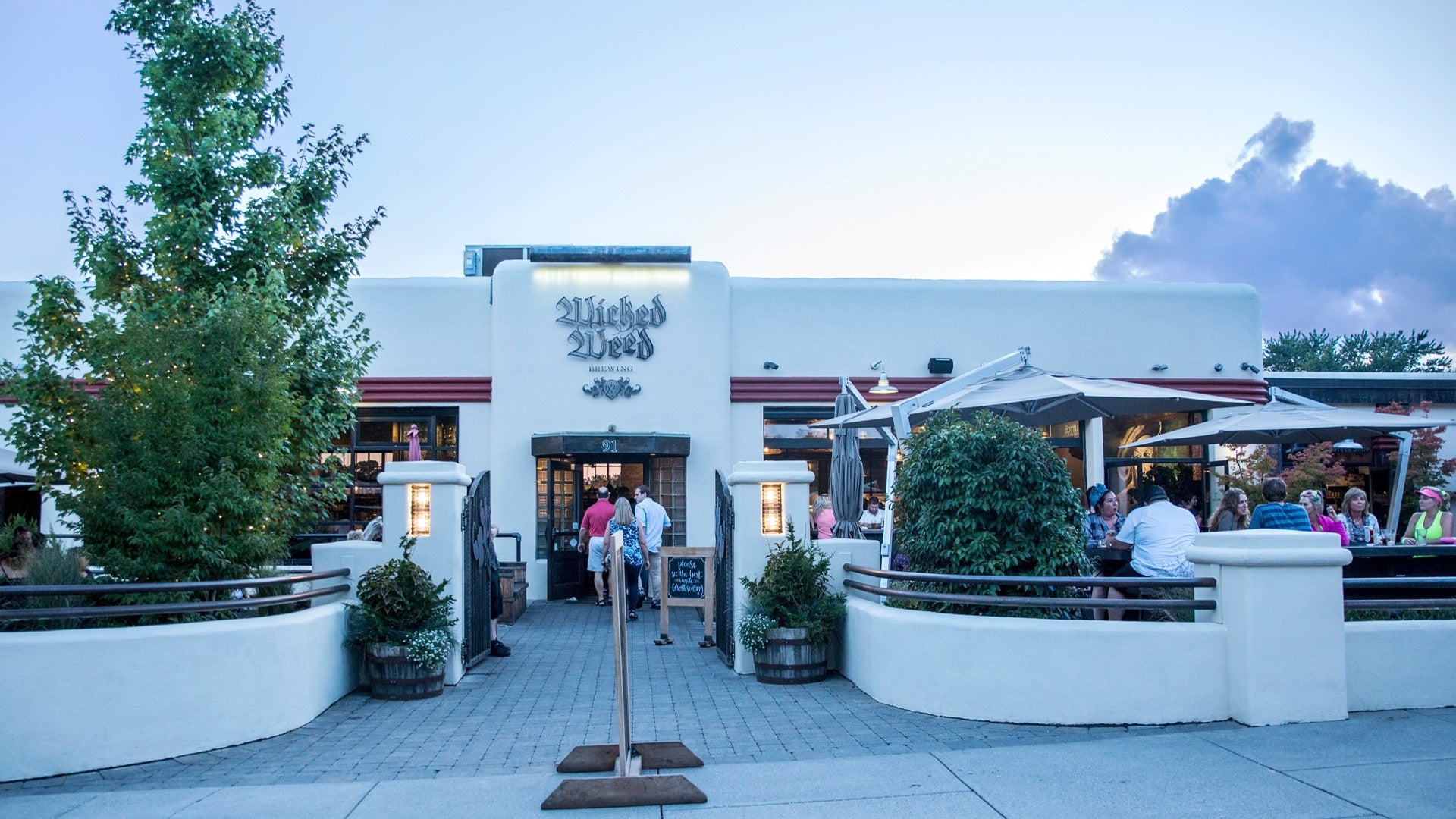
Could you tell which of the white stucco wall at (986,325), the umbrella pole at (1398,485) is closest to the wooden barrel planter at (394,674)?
the white stucco wall at (986,325)

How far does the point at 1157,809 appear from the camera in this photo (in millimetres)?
5273

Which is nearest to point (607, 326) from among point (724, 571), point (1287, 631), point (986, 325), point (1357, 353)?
point (986, 325)

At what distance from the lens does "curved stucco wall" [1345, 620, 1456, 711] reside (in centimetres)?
712

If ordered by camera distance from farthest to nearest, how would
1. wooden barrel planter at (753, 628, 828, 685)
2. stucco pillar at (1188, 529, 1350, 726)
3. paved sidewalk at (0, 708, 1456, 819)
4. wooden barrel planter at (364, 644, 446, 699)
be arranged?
wooden barrel planter at (753, 628, 828, 685)
wooden barrel planter at (364, 644, 446, 699)
stucco pillar at (1188, 529, 1350, 726)
paved sidewalk at (0, 708, 1456, 819)

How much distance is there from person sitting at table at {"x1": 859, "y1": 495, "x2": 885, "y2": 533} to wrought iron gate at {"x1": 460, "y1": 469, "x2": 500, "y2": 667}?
5731mm

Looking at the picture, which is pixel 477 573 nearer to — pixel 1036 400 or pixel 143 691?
pixel 143 691

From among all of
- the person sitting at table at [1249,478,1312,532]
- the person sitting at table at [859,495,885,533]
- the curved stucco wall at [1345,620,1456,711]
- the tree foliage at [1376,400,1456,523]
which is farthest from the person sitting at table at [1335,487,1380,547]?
the tree foliage at [1376,400,1456,523]

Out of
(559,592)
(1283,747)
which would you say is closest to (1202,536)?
(1283,747)

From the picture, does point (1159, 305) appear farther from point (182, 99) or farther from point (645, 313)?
point (182, 99)

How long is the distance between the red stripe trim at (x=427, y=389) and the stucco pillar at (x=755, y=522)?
8503 millimetres

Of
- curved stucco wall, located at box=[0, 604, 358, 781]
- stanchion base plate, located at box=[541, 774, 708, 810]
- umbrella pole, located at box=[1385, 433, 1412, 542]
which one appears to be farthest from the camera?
umbrella pole, located at box=[1385, 433, 1412, 542]

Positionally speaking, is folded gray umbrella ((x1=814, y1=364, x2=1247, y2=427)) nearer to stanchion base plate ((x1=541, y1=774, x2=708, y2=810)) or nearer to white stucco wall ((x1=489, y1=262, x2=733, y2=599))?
stanchion base plate ((x1=541, y1=774, x2=708, y2=810))

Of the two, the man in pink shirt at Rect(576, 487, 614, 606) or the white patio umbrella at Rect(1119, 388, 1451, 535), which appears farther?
the man in pink shirt at Rect(576, 487, 614, 606)

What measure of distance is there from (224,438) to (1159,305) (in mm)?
15771
